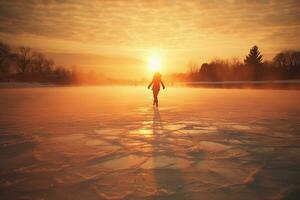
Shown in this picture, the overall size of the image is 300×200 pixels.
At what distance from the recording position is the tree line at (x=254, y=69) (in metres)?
56.7

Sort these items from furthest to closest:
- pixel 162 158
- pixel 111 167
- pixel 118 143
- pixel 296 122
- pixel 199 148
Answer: pixel 296 122, pixel 118 143, pixel 199 148, pixel 162 158, pixel 111 167

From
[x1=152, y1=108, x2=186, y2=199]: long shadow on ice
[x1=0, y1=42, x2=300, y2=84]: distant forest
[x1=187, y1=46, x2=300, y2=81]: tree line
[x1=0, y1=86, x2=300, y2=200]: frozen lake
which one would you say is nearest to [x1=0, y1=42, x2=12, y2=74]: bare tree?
[x1=0, y1=42, x2=300, y2=84]: distant forest

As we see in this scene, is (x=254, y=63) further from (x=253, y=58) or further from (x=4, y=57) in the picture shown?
(x=4, y=57)

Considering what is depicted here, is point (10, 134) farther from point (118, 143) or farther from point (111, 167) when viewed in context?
point (111, 167)

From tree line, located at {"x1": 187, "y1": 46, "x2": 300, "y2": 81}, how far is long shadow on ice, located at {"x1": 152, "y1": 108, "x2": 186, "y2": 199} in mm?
57997

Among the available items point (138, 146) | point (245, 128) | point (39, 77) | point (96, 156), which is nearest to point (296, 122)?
point (245, 128)

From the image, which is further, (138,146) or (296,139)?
(296,139)

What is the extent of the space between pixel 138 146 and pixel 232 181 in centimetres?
205

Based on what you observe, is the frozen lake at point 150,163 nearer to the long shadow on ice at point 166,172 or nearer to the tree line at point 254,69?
the long shadow on ice at point 166,172

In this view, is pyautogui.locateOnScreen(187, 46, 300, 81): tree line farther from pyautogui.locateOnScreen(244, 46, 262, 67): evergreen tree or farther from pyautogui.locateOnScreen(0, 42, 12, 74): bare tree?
pyautogui.locateOnScreen(0, 42, 12, 74): bare tree

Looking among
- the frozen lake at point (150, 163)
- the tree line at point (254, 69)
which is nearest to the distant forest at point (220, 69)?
the tree line at point (254, 69)

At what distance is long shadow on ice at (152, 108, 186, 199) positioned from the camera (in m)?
2.83

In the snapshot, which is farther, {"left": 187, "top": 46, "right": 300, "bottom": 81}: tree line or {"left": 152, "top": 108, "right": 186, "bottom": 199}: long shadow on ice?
{"left": 187, "top": 46, "right": 300, "bottom": 81}: tree line

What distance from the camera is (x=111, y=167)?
3625 mm
